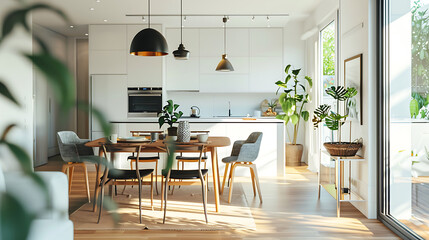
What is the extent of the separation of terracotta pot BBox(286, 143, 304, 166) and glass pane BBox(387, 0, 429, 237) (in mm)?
4027

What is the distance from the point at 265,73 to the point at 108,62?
317 cm

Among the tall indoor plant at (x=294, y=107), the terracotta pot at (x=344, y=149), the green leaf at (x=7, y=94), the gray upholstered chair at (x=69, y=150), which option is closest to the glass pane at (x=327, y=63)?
the tall indoor plant at (x=294, y=107)

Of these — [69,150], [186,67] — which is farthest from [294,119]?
[69,150]

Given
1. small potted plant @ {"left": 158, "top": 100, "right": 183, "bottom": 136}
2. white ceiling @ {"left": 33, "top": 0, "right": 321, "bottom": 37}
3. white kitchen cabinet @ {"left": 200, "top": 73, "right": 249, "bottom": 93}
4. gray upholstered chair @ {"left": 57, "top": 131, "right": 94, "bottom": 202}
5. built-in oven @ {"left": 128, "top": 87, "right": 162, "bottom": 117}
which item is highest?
white ceiling @ {"left": 33, "top": 0, "right": 321, "bottom": 37}

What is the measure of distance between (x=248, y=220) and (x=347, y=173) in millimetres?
1595

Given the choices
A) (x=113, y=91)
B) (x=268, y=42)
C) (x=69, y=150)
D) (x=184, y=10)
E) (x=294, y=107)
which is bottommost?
(x=69, y=150)

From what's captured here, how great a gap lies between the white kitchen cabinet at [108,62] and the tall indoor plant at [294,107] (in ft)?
9.97

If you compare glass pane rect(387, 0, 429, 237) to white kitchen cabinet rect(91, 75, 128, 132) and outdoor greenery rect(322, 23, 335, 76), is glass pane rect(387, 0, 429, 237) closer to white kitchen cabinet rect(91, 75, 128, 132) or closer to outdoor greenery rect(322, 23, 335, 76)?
outdoor greenery rect(322, 23, 335, 76)

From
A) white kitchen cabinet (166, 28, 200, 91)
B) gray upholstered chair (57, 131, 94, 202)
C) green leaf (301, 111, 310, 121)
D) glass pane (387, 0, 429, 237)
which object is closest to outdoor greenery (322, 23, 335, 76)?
green leaf (301, 111, 310, 121)

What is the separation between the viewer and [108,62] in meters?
8.00

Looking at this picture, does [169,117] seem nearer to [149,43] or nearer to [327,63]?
[149,43]

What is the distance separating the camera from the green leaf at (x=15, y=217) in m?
0.26

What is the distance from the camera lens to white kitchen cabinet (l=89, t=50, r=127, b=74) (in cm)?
800

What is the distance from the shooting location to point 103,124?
295 millimetres
